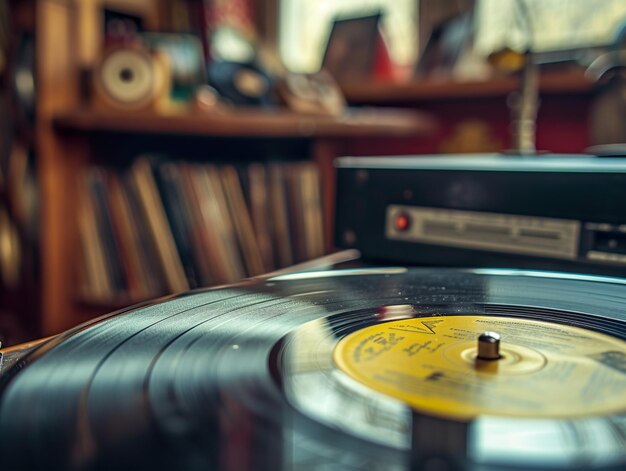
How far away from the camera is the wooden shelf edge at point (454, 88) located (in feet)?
6.40

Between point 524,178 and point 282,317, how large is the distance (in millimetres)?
395

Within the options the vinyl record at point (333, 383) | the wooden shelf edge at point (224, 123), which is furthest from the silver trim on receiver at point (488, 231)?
the wooden shelf edge at point (224, 123)

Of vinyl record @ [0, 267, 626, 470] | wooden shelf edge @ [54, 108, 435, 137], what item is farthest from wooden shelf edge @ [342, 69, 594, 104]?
vinyl record @ [0, 267, 626, 470]

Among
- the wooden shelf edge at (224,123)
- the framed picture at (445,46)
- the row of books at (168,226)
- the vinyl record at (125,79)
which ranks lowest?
the row of books at (168,226)

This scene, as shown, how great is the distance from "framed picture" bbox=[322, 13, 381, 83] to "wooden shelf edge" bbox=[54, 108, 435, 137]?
398 mm

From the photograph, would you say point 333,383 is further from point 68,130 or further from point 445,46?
point 445,46

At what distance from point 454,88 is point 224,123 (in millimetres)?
827

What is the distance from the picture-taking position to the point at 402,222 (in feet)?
2.93

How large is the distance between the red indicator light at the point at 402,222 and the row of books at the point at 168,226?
956 millimetres

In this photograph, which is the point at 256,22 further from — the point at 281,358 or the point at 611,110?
the point at 281,358

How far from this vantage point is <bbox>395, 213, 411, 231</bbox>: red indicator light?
890 mm

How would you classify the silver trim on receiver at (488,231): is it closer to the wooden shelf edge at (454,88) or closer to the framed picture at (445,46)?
the wooden shelf edge at (454,88)

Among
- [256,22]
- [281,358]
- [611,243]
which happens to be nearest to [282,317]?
[281,358]

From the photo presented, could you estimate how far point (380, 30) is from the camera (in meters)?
2.44
